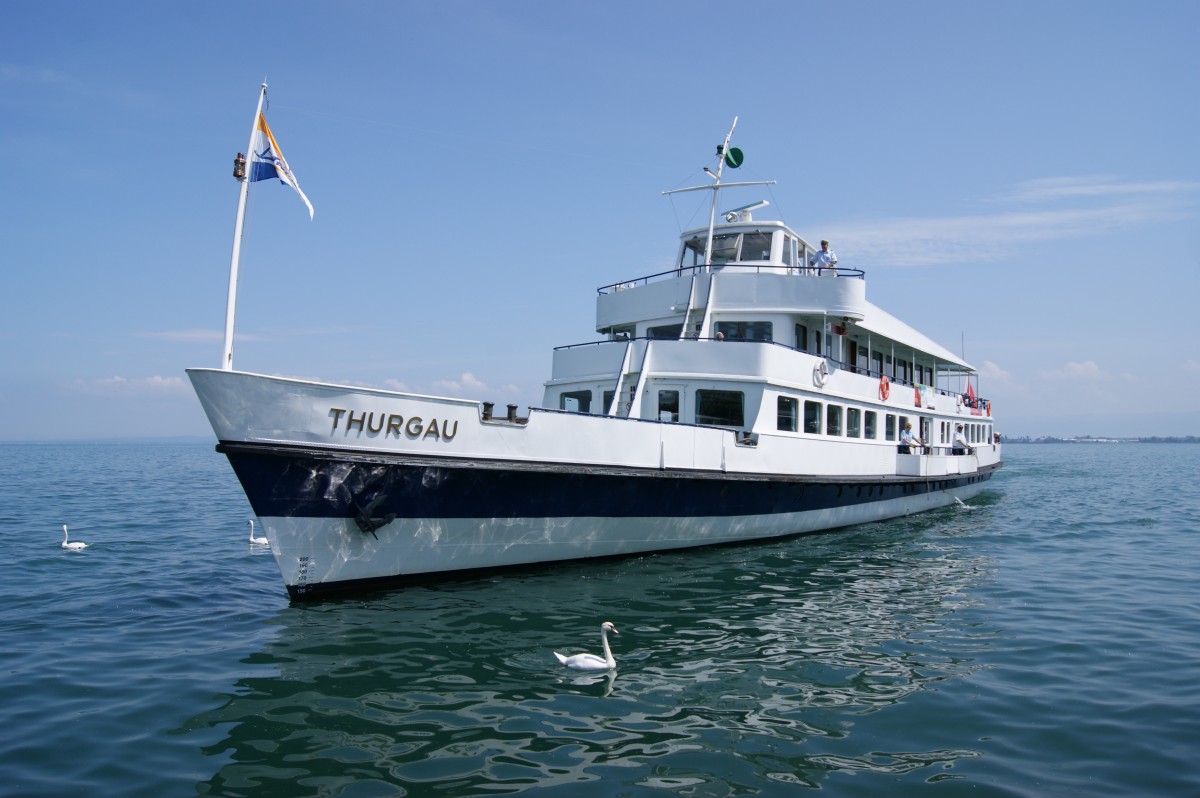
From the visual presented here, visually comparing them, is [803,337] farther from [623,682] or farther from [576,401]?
[623,682]

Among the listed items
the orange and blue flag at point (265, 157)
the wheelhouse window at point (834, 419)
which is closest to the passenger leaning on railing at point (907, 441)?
the wheelhouse window at point (834, 419)

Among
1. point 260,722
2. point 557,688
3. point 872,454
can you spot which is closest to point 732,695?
point 557,688

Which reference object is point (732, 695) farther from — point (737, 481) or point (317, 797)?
point (737, 481)

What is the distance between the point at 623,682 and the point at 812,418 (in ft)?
33.3

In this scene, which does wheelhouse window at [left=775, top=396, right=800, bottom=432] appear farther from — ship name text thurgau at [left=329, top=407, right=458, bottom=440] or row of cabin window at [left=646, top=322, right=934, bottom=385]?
ship name text thurgau at [left=329, top=407, right=458, bottom=440]

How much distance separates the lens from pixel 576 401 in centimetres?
1677

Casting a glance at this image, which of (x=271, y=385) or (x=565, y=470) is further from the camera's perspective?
(x=565, y=470)

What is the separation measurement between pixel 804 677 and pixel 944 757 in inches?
68.7

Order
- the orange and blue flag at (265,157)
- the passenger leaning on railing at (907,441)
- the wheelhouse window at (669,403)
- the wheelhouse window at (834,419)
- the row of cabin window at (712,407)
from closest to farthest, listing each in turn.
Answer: the orange and blue flag at (265,157) → the row of cabin window at (712,407) → the wheelhouse window at (669,403) → the wheelhouse window at (834,419) → the passenger leaning on railing at (907,441)

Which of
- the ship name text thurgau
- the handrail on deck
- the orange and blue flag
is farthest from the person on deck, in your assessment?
the orange and blue flag

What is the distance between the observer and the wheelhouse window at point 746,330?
1662cm

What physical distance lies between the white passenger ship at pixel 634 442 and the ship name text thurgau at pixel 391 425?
2 centimetres

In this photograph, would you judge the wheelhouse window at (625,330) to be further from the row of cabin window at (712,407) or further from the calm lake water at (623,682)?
the calm lake water at (623,682)

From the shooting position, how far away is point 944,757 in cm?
587
